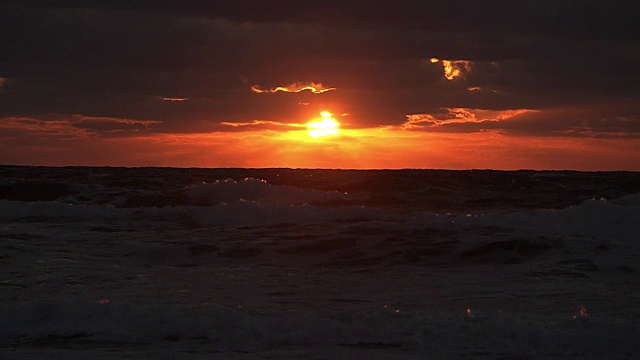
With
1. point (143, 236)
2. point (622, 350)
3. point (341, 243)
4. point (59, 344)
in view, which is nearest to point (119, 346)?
point (59, 344)

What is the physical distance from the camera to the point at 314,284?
11133mm

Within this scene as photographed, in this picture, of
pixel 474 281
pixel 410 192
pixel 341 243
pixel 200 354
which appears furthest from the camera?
pixel 410 192

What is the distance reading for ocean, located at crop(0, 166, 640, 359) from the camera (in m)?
7.76

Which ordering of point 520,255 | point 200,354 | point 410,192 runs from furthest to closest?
point 410,192 < point 520,255 < point 200,354

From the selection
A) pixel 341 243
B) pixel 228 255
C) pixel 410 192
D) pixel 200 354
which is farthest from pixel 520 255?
pixel 410 192

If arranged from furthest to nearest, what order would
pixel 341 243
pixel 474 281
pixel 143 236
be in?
pixel 143 236 < pixel 341 243 < pixel 474 281

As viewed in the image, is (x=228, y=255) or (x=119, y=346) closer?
(x=119, y=346)

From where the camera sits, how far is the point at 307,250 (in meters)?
14.6

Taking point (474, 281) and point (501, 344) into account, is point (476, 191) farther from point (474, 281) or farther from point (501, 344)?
point (501, 344)

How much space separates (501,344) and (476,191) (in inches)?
1024

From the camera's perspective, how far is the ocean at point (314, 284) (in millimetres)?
7758

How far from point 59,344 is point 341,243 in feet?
26.6

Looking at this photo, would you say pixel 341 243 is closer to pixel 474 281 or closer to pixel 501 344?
pixel 474 281

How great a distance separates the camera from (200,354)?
7430mm
